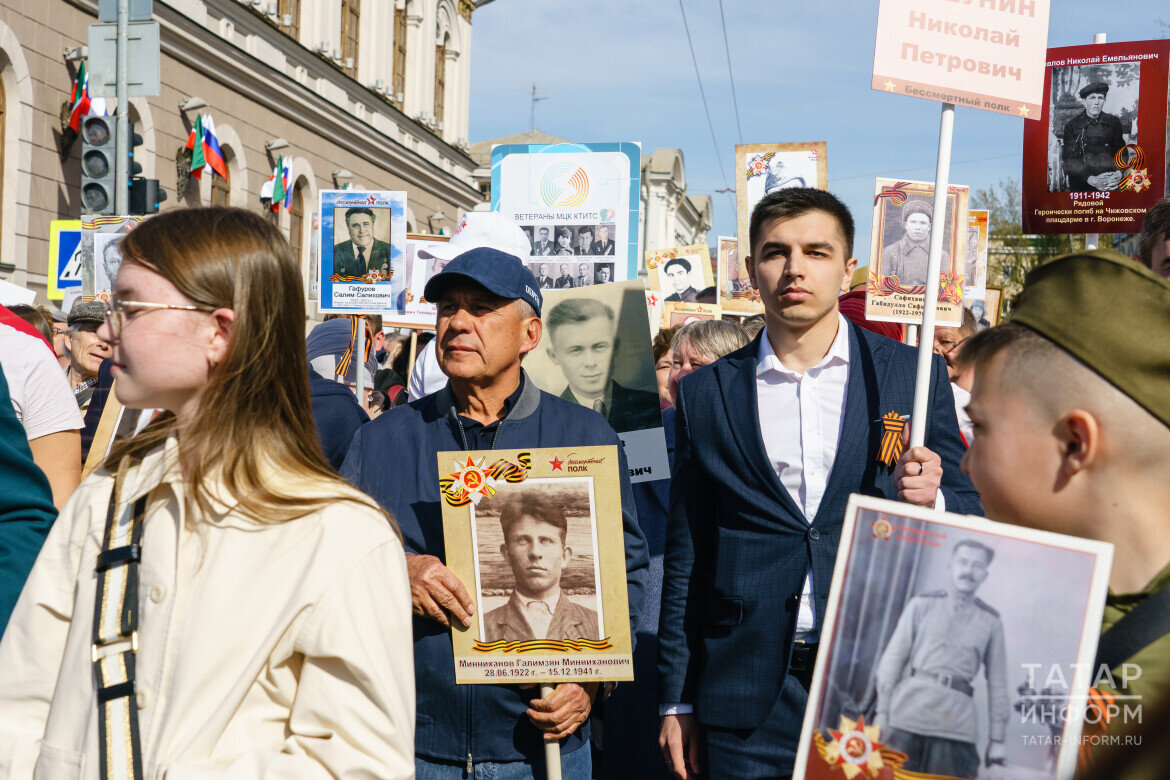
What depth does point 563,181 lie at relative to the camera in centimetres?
589

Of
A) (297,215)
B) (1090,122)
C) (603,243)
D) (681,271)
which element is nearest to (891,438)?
(603,243)

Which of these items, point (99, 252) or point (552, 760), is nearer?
point (552, 760)

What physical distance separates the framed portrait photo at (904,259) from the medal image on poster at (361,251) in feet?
10.8

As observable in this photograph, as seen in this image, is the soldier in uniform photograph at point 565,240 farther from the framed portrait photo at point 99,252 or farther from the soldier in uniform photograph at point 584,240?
the framed portrait photo at point 99,252

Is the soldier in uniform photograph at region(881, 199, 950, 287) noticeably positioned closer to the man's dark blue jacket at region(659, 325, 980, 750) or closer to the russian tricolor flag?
the man's dark blue jacket at region(659, 325, 980, 750)

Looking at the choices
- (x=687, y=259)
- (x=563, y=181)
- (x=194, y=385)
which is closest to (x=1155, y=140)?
(x=563, y=181)

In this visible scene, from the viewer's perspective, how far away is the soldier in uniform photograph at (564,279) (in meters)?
5.81

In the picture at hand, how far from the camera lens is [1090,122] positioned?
5.60 m

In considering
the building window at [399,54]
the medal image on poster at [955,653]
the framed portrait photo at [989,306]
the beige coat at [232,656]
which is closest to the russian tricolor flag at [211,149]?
the building window at [399,54]

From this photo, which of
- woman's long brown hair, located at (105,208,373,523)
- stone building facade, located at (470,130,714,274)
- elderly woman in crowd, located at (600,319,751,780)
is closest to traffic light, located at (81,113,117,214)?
elderly woman in crowd, located at (600,319,751,780)

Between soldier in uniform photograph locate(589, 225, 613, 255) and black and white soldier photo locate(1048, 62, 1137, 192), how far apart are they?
2200mm

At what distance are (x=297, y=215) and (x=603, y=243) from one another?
2130 centimetres

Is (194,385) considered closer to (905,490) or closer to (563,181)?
(905,490)

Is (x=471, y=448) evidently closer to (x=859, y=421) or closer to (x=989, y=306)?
(x=859, y=421)
